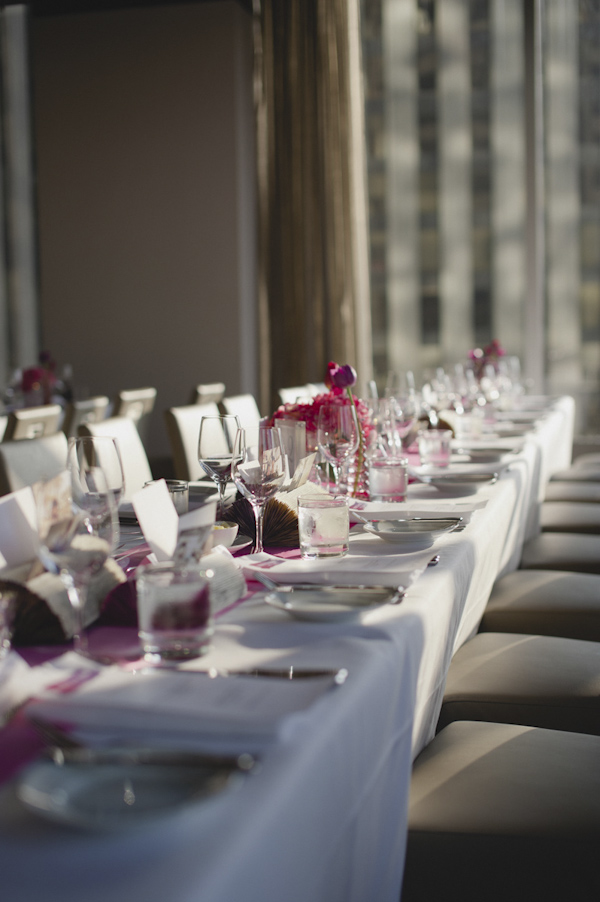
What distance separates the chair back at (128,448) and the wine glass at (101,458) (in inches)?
47.5

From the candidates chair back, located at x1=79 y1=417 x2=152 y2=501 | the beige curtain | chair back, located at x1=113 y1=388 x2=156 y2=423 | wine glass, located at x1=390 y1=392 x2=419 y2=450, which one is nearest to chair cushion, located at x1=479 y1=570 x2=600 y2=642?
wine glass, located at x1=390 y1=392 x2=419 y2=450

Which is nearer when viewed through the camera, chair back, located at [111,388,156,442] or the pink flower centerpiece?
the pink flower centerpiece

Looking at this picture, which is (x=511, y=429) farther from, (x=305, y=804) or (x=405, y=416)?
(x=305, y=804)

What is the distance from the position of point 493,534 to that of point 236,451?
56cm

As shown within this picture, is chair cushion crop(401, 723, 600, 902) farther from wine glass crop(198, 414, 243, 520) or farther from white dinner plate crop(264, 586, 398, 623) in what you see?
wine glass crop(198, 414, 243, 520)

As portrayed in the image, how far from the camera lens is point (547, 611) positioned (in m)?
2.21

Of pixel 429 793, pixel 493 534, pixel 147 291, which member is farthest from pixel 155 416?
pixel 429 793

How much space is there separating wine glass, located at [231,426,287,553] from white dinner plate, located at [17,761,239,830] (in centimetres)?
84

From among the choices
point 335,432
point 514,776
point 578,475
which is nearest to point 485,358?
point 578,475

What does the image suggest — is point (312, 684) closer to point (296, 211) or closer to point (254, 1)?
point (296, 211)

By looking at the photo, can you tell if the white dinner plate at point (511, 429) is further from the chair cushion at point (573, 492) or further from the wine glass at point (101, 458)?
the wine glass at point (101, 458)

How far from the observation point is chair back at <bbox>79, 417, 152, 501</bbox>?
8.35 ft

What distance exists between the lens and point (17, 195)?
7.05 metres

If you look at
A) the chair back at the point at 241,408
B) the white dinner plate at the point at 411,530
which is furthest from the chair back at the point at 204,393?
the white dinner plate at the point at 411,530
